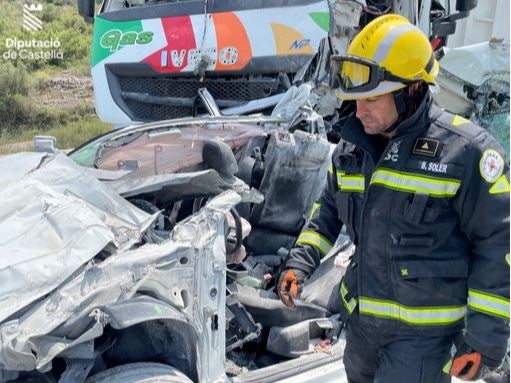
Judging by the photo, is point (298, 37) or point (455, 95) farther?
point (455, 95)

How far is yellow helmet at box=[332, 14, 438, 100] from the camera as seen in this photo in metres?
1.93

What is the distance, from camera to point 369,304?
2094 mm

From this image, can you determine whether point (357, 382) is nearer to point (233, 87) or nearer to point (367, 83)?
point (367, 83)

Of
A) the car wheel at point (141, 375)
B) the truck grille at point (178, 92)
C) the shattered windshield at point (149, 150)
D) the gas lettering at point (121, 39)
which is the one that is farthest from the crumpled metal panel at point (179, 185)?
the gas lettering at point (121, 39)

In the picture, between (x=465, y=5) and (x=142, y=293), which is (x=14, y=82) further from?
(x=142, y=293)

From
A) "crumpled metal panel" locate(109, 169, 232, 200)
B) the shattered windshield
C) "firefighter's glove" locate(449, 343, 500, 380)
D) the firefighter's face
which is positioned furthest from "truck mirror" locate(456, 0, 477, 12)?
"firefighter's glove" locate(449, 343, 500, 380)

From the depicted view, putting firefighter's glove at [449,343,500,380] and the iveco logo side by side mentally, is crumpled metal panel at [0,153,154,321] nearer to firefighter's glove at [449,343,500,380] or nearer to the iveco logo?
firefighter's glove at [449,343,500,380]

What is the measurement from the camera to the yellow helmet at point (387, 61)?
75.8 inches

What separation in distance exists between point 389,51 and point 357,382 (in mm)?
1209

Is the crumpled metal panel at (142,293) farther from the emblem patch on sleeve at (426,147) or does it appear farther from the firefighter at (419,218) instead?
the emblem patch on sleeve at (426,147)

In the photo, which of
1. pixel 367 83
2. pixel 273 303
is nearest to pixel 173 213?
pixel 273 303

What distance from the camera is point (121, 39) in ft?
18.0

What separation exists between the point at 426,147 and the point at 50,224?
1.33 metres

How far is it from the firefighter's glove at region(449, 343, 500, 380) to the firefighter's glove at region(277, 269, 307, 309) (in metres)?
0.61
